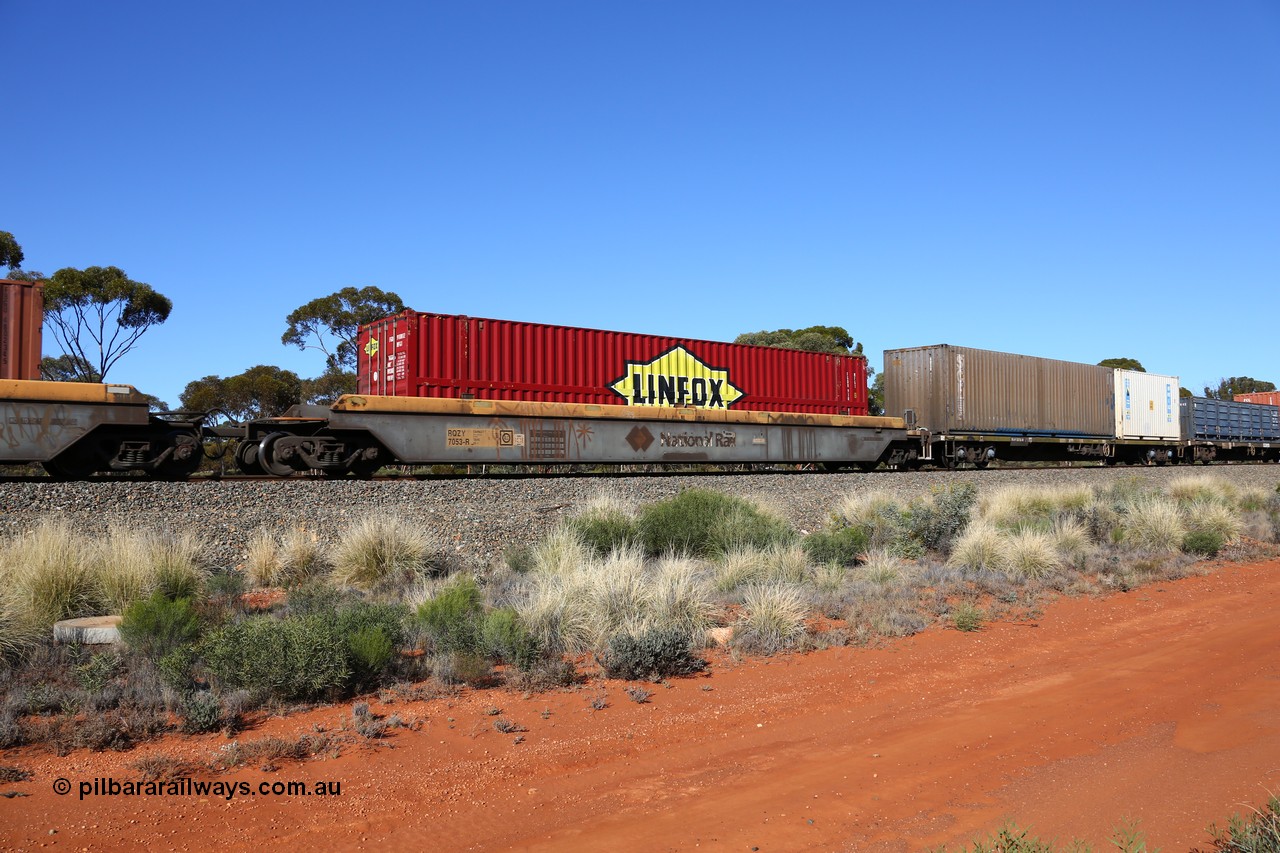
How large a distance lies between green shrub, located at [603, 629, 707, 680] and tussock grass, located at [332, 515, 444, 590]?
343 centimetres

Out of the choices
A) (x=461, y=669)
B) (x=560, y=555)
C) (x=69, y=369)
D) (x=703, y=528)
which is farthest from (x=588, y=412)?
(x=69, y=369)

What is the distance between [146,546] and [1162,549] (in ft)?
43.8

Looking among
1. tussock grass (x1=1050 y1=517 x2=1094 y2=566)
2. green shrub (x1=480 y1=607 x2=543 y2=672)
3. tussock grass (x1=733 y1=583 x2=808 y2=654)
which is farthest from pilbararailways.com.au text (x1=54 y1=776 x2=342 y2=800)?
tussock grass (x1=1050 y1=517 x2=1094 y2=566)

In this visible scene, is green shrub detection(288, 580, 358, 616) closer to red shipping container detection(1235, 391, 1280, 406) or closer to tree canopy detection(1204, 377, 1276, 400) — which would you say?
red shipping container detection(1235, 391, 1280, 406)

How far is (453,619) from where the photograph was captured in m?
6.88

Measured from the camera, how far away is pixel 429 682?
6059mm

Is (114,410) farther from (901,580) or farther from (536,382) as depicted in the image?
(901,580)

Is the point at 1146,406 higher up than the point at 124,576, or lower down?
higher up

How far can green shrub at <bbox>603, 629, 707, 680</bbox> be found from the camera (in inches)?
253

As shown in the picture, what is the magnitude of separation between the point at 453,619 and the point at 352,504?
5.00 metres

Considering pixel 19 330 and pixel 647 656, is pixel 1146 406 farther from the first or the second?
pixel 19 330

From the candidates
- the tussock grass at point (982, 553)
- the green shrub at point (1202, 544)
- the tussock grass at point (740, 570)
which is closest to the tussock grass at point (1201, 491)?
the green shrub at point (1202, 544)

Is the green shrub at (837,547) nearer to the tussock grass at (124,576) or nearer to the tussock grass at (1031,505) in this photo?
the tussock grass at (1031,505)

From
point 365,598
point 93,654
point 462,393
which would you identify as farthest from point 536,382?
point 93,654
